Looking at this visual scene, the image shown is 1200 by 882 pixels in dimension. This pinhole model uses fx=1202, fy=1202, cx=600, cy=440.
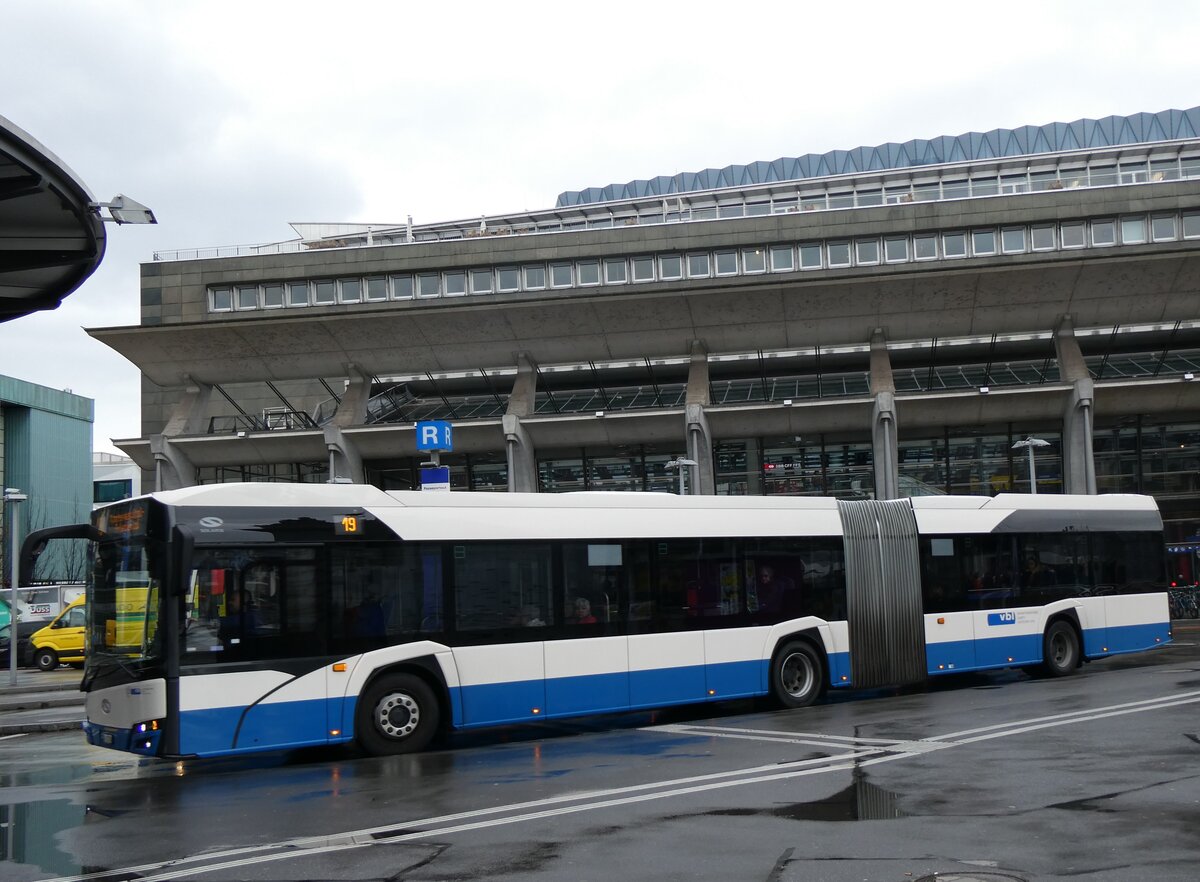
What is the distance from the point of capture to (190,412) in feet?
148

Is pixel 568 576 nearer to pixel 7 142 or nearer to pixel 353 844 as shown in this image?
pixel 353 844

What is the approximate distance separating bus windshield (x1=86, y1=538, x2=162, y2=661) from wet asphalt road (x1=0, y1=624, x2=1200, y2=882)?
1.37 m

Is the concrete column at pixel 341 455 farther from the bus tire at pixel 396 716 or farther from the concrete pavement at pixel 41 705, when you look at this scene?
the bus tire at pixel 396 716

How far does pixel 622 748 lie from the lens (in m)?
13.4

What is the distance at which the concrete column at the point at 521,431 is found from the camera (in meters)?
41.5

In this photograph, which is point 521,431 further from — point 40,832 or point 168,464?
point 40,832

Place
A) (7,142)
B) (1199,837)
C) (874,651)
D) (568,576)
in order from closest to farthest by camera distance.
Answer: (1199,837)
(7,142)
(568,576)
(874,651)

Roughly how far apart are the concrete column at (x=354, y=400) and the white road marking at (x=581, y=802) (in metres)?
31.1

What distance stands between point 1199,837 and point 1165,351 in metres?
38.1

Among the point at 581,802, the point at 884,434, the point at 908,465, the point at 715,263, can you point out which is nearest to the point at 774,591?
the point at 581,802

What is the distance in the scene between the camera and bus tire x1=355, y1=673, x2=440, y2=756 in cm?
1330

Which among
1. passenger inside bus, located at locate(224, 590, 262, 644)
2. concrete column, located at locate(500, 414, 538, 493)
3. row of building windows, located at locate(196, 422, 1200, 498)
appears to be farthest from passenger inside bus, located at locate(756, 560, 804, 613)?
concrete column, located at locate(500, 414, 538, 493)

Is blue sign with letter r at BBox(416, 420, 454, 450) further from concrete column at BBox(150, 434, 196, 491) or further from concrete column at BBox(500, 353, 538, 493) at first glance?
concrete column at BBox(150, 434, 196, 491)

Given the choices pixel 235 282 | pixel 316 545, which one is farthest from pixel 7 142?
pixel 235 282
